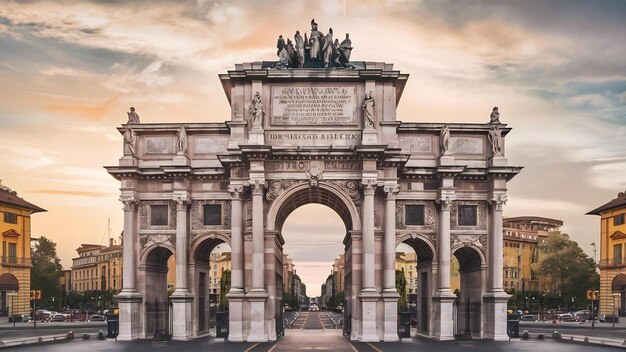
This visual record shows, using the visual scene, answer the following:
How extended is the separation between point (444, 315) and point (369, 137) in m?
12.0

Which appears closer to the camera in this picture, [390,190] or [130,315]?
[390,190]

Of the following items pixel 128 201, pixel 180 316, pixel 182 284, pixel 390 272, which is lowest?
pixel 180 316

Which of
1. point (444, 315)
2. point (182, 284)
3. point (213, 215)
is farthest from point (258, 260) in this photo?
point (444, 315)

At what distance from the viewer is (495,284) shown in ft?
163

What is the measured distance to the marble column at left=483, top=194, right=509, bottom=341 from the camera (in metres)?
49.1

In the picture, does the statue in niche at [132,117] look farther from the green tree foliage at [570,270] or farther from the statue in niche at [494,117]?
the green tree foliage at [570,270]

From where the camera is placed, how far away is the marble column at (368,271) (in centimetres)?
4703

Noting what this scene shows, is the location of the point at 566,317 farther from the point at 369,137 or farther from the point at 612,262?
the point at 369,137

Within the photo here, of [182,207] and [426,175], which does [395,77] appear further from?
[182,207]

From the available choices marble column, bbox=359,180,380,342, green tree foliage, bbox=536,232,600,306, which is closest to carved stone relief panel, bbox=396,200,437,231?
marble column, bbox=359,180,380,342

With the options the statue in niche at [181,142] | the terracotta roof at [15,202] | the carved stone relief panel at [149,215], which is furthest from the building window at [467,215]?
the terracotta roof at [15,202]

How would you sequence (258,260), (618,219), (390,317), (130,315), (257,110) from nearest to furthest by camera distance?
1. (390,317)
2. (258,260)
3. (257,110)
4. (130,315)
5. (618,219)

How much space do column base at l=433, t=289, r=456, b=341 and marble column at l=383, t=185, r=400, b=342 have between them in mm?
3173

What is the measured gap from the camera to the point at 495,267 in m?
50.0
